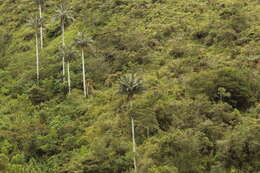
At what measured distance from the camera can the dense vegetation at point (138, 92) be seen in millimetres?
44281

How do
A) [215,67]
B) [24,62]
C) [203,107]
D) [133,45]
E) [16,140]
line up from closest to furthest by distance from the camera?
1. [203,107]
2. [16,140]
3. [215,67]
4. [133,45]
5. [24,62]

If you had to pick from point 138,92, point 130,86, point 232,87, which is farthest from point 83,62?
point 232,87

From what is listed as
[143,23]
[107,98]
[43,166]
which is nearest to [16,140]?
[43,166]

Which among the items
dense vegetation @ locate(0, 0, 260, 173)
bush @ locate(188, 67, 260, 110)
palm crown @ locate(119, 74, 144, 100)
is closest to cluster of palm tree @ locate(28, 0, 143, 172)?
palm crown @ locate(119, 74, 144, 100)

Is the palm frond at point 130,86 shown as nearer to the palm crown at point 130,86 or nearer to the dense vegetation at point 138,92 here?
the palm crown at point 130,86

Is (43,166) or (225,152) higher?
(225,152)

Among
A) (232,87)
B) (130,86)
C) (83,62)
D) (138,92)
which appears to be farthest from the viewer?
(83,62)

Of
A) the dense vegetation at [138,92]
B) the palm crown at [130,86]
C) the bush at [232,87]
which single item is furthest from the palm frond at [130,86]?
the bush at [232,87]

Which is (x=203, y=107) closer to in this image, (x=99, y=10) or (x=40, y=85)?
(x=40, y=85)

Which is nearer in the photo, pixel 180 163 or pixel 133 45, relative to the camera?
pixel 180 163

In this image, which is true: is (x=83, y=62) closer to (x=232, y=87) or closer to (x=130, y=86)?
(x=130, y=86)

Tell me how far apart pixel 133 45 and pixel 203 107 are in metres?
26.3

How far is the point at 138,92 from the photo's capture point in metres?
47.5

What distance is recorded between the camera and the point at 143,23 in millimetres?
83250
